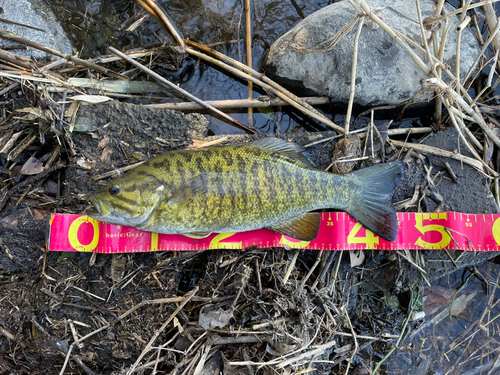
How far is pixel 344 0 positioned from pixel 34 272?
17.2 feet

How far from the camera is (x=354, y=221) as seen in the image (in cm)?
376

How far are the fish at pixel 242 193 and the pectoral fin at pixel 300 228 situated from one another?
11 mm

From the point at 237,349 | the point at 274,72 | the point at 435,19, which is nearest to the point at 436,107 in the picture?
the point at 435,19

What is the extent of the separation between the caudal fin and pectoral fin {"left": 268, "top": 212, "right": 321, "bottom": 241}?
0.49 meters

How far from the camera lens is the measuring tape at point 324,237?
142 inches

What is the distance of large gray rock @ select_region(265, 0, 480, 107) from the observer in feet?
13.1

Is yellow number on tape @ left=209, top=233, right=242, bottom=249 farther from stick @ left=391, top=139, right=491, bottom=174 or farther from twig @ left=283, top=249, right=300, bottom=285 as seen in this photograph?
stick @ left=391, top=139, right=491, bottom=174

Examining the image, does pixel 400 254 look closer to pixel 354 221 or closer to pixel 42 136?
pixel 354 221

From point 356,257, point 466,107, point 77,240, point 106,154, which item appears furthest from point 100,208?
point 466,107

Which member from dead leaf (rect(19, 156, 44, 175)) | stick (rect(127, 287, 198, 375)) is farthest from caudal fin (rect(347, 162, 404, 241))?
dead leaf (rect(19, 156, 44, 175))

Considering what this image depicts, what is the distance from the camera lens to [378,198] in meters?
3.58

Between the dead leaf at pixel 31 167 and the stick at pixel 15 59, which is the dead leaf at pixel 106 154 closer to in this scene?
the dead leaf at pixel 31 167

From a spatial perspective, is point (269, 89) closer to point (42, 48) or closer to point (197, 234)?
point (197, 234)

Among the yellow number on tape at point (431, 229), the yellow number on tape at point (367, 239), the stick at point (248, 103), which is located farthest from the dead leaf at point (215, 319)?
the stick at point (248, 103)
